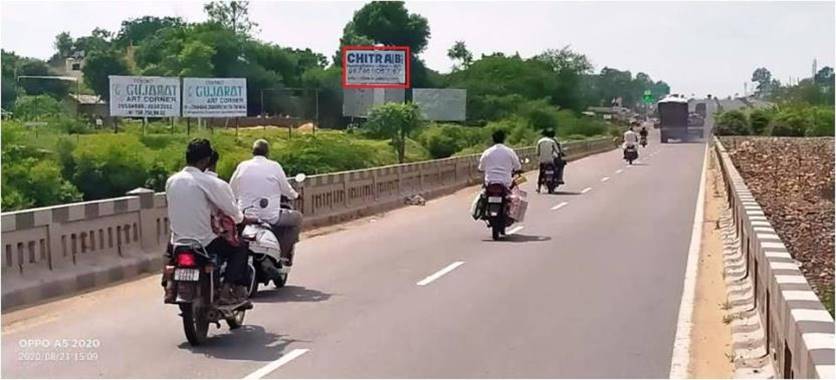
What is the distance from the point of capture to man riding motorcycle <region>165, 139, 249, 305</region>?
9359 millimetres

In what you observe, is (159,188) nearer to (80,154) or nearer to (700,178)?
(80,154)

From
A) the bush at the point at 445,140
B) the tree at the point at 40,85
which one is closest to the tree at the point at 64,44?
the tree at the point at 40,85

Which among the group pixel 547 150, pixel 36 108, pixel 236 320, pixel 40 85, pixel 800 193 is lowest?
pixel 800 193

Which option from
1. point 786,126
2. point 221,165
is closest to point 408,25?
point 786,126

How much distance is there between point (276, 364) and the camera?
8812 mm

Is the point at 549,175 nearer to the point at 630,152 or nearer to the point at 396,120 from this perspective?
the point at 630,152

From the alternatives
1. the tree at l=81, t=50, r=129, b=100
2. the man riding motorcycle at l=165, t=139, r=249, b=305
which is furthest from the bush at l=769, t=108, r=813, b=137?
the man riding motorcycle at l=165, t=139, r=249, b=305

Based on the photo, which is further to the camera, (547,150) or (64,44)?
(64,44)

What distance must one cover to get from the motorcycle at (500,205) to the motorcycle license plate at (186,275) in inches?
389

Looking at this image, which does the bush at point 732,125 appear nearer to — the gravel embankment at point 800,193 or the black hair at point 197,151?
the gravel embankment at point 800,193

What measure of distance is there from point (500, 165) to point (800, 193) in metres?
Answer: 25.6

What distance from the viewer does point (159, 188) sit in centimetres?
4581

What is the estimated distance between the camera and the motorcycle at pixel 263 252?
11539mm

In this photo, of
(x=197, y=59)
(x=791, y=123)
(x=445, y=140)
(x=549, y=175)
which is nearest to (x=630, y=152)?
(x=445, y=140)
